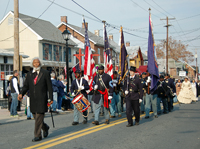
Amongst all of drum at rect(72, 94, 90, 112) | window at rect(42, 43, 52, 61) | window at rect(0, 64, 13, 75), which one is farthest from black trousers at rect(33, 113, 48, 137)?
window at rect(42, 43, 52, 61)

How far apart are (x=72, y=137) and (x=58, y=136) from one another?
0.46m

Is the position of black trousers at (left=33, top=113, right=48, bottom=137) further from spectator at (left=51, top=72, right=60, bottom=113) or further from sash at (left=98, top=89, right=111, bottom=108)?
spectator at (left=51, top=72, right=60, bottom=113)

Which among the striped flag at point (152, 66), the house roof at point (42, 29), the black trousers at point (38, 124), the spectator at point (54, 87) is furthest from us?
the house roof at point (42, 29)

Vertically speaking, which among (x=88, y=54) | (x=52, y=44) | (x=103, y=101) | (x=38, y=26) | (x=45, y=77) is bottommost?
(x=103, y=101)

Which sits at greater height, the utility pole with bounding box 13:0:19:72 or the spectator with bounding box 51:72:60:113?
the utility pole with bounding box 13:0:19:72

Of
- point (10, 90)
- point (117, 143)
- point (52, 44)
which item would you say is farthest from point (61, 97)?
point (52, 44)

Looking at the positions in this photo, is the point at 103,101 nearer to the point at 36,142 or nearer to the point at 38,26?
the point at 36,142

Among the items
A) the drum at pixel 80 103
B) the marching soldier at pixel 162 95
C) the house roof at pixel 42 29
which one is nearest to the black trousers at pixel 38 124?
the drum at pixel 80 103

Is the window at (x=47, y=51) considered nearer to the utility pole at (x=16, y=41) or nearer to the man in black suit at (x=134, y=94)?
the utility pole at (x=16, y=41)

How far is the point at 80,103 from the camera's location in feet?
33.1

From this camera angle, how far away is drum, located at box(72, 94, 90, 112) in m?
10.0

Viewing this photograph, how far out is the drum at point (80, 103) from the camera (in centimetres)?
1002

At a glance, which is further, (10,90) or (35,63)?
(10,90)

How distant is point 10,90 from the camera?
43.8 feet
